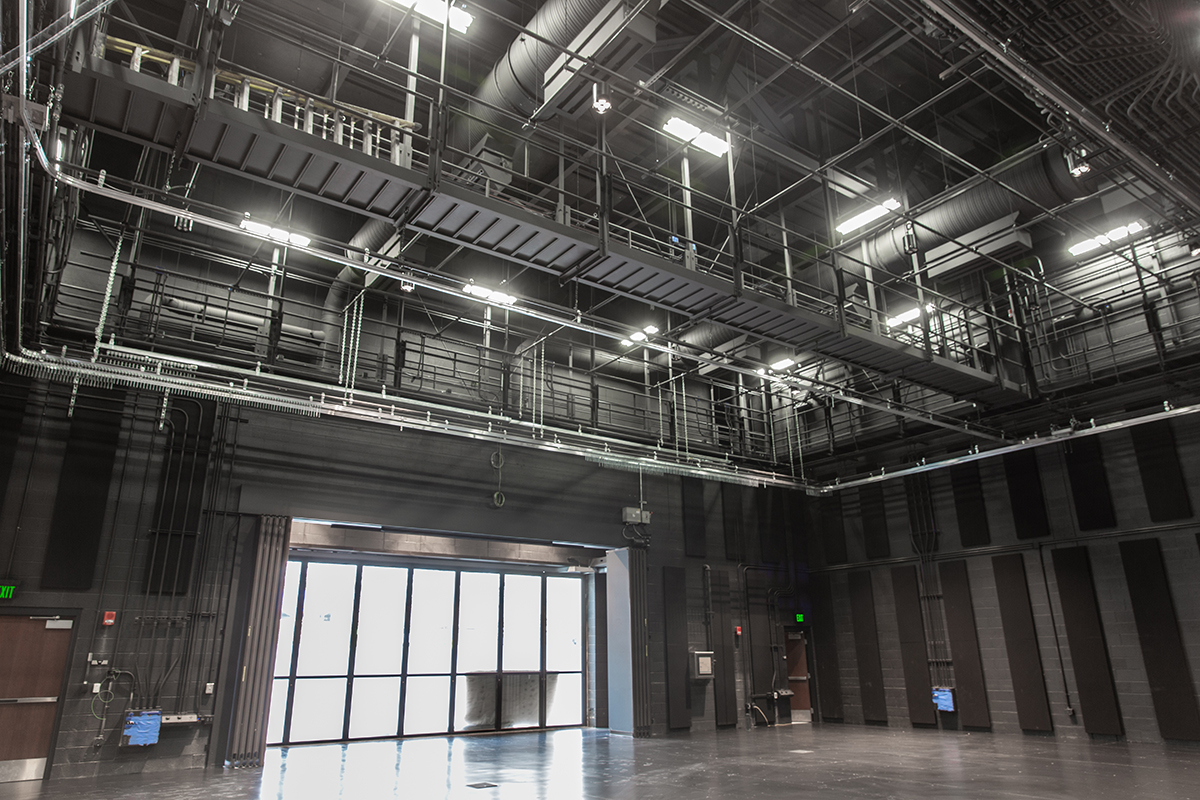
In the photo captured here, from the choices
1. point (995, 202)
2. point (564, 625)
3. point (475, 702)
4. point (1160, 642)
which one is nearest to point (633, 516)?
point (564, 625)

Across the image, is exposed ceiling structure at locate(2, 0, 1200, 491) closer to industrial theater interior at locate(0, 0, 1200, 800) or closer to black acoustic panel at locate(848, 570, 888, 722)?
industrial theater interior at locate(0, 0, 1200, 800)

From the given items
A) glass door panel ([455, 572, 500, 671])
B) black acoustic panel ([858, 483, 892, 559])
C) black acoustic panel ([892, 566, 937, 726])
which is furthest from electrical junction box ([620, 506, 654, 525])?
black acoustic panel ([892, 566, 937, 726])

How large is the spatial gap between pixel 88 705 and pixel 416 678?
6846mm

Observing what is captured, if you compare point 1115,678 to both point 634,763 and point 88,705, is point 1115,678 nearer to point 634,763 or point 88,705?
point 634,763

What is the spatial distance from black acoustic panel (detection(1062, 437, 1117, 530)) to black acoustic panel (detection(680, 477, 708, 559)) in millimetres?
7876

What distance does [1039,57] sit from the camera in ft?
22.2

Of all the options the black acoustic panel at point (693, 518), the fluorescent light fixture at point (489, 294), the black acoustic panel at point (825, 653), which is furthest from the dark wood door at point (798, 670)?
the fluorescent light fixture at point (489, 294)

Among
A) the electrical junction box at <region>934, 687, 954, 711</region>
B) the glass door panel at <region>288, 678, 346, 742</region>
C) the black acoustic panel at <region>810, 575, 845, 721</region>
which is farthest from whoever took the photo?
the black acoustic panel at <region>810, 575, 845, 721</region>

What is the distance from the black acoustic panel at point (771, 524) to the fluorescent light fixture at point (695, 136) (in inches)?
404

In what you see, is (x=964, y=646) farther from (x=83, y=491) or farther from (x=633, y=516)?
(x=83, y=491)

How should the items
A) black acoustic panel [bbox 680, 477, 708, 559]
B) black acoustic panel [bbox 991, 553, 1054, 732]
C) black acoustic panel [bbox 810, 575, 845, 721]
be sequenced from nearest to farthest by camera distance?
black acoustic panel [bbox 991, 553, 1054, 732]
black acoustic panel [bbox 680, 477, 708, 559]
black acoustic panel [bbox 810, 575, 845, 721]

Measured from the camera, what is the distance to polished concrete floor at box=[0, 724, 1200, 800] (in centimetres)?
850

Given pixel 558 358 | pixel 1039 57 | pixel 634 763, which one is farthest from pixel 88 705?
pixel 1039 57

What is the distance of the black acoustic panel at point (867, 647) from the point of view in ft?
55.5
